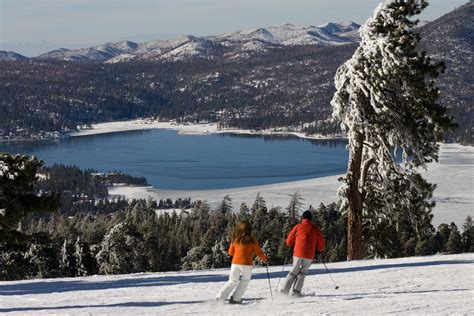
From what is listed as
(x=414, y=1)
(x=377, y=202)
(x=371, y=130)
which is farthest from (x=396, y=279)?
(x=414, y=1)

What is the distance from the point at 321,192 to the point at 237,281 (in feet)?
438

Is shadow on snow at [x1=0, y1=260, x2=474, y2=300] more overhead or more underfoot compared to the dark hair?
more underfoot

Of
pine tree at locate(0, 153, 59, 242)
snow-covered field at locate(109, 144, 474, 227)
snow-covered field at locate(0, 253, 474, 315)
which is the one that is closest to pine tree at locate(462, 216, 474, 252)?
snow-covered field at locate(109, 144, 474, 227)

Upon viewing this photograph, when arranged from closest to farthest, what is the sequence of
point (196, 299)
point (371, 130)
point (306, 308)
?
1. point (306, 308)
2. point (196, 299)
3. point (371, 130)

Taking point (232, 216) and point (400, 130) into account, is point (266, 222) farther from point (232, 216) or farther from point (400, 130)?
point (400, 130)

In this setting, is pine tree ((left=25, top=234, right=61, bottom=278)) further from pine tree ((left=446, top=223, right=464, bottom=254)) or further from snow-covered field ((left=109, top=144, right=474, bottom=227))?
snow-covered field ((left=109, top=144, right=474, bottom=227))

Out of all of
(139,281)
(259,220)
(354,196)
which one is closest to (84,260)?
(354,196)

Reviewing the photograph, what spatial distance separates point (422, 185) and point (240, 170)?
16697cm

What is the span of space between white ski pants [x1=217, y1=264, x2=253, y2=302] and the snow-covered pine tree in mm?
10874

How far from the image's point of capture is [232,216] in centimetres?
9756

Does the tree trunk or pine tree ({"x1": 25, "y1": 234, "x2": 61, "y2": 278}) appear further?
pine tree ({"x1": 25, "y1": 234, "x2": 61, "y2": 278})

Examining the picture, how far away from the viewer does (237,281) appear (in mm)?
13000

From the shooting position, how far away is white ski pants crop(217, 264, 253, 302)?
42.2 feet

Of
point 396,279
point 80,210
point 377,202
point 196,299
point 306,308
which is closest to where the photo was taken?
point 306,308
